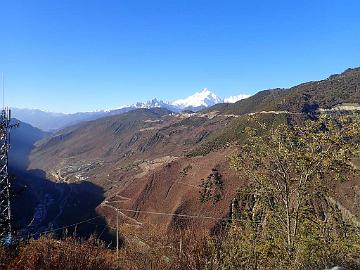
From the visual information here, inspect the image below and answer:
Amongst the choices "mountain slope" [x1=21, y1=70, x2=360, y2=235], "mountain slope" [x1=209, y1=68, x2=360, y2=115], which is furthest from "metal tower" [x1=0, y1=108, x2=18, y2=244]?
"mountain slope" [x1=209, y1=68, x2=360, y2=115]

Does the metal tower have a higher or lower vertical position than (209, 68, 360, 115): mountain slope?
lower

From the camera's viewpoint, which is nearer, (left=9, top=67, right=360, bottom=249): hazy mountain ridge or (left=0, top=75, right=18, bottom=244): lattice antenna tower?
(left=0, top=75, right=18, bottom=244): lattice antenna tower

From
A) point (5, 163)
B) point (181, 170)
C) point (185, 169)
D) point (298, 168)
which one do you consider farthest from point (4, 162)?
point (181, 170)

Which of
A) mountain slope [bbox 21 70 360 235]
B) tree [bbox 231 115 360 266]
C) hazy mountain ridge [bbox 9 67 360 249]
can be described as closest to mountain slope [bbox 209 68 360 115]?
mountain slope [bbox 21 70 360 235]

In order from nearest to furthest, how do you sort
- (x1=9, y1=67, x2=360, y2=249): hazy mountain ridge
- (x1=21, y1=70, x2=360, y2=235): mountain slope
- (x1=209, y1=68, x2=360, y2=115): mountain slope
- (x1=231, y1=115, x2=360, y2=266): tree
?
(x1=231, y1=115, x2=360, y2=266): tree < (x1=21, y1=70, x2=360, y2=235): mountain slope < (x1=9, y1=67, x2=360, y2=249): hazy mountain ridge < (x1=209, y1=68, x2=360, y2=115): mountain slope

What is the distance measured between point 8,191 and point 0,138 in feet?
12.2

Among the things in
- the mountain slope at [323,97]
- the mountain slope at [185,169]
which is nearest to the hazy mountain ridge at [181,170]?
the mountain slope at [185,169]

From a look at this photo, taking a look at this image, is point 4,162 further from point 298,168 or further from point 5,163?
point 298,168

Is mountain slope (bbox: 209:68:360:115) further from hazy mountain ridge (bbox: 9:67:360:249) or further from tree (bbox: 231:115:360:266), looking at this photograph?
tree (bbox: 231:115:360:266)

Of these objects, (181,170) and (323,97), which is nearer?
(181,170)

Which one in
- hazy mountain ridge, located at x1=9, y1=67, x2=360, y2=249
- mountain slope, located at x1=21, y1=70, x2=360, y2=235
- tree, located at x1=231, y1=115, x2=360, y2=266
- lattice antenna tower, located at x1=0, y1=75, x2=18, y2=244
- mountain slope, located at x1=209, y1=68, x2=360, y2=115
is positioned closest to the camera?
tree, located at x1=231, y1=115, x2=360, y2=266

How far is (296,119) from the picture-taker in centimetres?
9569

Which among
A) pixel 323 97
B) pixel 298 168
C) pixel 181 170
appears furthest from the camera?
pixel 323 97

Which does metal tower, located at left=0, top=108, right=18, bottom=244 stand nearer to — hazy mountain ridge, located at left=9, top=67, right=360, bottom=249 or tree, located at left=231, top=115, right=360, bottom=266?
hazy mountain ridge, located at left=9, top=67, right=360, bottom=249
